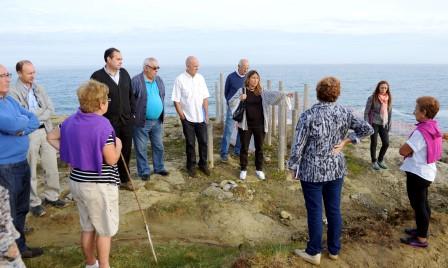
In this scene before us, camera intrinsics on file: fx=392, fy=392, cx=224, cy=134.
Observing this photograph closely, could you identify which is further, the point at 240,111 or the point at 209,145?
the point at 209,145

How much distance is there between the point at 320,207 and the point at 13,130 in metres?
3.25

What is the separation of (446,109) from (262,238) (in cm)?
2859

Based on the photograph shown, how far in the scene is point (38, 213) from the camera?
19.3 feet

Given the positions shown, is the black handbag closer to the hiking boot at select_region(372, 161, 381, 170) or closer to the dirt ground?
the dirt ground

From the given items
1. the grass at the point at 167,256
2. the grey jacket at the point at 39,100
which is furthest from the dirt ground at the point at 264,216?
the grey jacket at the point at 39,100

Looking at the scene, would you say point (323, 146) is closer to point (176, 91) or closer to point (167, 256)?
point (167, 256)

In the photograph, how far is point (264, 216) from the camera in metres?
6.43

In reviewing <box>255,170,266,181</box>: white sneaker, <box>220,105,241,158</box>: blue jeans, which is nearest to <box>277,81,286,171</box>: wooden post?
<box>255,170,266,181</box>: white sneaker

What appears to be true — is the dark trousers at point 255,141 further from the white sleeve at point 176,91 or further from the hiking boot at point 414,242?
the hiking boot at point 414,242

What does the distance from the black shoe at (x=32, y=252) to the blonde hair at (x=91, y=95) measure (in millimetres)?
2232

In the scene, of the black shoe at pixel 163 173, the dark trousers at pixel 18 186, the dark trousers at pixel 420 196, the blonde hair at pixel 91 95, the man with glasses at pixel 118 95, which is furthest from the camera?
the black shoe at pixel 163 173

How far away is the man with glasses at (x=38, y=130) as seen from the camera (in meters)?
5.28

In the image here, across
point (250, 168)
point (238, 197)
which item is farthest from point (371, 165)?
point (238, 197)

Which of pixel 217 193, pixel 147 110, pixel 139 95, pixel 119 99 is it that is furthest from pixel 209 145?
pixel 119 99
